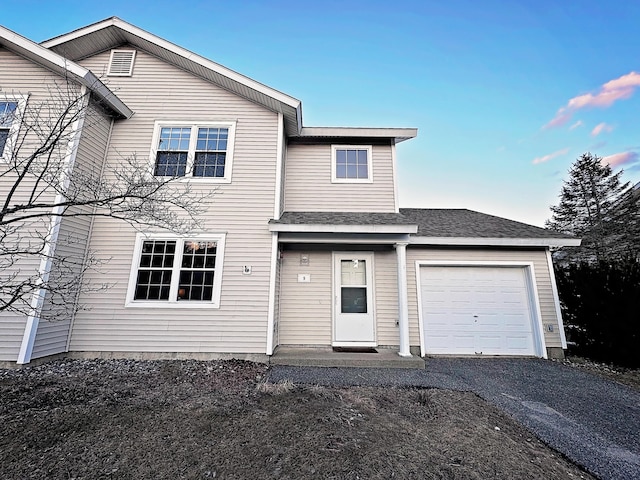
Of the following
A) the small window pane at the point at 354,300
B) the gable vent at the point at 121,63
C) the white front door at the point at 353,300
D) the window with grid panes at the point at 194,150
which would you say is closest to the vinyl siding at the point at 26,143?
the gable vent at the point at 121,63

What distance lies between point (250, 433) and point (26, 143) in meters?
7.10

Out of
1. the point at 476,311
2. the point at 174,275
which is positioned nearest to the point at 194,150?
the point at 174,275

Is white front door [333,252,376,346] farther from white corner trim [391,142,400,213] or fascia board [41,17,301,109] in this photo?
fascia board [41,17,301,109]

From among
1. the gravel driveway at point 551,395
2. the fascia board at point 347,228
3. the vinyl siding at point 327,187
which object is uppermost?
the vinyl siding at point 327,187

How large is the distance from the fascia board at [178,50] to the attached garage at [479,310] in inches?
216

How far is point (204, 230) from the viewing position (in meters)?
6.01

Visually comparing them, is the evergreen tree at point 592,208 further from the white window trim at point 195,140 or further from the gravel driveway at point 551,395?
the white window trim at point 195,140

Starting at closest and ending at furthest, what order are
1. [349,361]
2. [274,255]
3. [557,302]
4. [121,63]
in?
[349,361] → [274,255] → [557,302] → [121,63]

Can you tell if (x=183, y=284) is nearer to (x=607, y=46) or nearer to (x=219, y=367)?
(x=219, y=367)

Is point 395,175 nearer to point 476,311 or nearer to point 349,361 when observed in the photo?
point 476,311

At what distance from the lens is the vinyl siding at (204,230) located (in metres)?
5.57

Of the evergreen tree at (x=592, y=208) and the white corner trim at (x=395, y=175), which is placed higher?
the evergreen tree at (x=592, y=208)

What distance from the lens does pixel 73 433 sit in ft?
8.85

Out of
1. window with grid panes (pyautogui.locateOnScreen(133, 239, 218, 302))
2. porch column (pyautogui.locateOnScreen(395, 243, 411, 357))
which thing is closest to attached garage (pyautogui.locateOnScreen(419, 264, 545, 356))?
porch column (pyautogui.locateOnScreen(395, 243, 411, 357))
